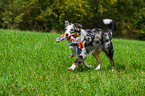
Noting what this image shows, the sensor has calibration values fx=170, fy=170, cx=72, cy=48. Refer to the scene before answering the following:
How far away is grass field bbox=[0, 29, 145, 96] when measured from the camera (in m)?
3.10

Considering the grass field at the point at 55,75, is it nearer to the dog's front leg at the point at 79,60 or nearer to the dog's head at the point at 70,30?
the dog's front leg at the point at 79,60

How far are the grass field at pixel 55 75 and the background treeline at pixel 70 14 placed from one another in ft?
25.3

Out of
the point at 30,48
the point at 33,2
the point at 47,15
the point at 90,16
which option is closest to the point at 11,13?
the point at 33,2

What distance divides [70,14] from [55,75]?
32.8ft

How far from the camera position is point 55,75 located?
388 centimetres

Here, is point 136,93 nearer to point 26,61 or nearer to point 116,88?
point 116,88

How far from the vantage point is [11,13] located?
→ 1370cm

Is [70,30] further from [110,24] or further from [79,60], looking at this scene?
[110,24]

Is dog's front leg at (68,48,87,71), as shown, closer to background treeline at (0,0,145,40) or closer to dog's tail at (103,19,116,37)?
dog's tail at (103,19,116,37)

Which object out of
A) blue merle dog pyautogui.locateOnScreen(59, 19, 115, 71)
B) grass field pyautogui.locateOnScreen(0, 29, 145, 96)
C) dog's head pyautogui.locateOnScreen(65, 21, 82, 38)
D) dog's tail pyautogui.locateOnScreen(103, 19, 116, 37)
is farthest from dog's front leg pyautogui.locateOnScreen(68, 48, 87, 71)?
dog's tail pyautogui.locateOnScreen(103, 19, 116, 37)

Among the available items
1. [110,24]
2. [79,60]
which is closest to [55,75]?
[79,60]

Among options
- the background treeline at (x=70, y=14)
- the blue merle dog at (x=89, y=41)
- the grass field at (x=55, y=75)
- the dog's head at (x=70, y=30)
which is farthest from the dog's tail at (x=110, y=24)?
the background treeline at (x=70, y=14)

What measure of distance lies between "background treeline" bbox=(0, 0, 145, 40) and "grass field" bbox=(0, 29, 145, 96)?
771 centimetres

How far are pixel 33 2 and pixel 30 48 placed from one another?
8.63 metres
